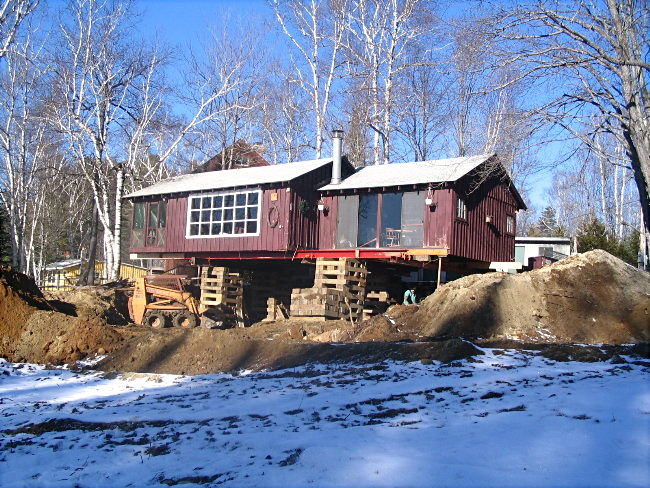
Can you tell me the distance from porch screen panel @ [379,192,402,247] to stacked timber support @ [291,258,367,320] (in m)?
1.16

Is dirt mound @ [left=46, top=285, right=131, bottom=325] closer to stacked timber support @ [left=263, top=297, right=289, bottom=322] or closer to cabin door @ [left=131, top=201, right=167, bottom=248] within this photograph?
cabin door @ [left=131, top=201, right=167, bottom=248]

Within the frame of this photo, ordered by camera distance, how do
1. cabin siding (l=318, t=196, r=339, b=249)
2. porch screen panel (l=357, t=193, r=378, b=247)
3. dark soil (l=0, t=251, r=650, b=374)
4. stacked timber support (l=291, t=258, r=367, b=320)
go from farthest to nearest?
1. cabin siding (l=318, t=196, r=339, b=249)
2. porch screen panel (l=357, t=193, r=378, b=247)
3. stacked timber support (l=291, t=258, r=367, b=320)
4. dark soil (l=0, t=251, r=650, b=374)

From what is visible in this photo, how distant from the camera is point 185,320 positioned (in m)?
Answer: 20.8

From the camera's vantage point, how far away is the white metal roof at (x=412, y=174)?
62.1 ft

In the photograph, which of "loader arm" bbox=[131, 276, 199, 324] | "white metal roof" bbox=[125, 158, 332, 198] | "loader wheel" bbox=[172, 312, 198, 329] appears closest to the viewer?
"loader wheel" bbox=[172, 312, 198, 329]

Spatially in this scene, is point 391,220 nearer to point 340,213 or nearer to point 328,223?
point 340,213

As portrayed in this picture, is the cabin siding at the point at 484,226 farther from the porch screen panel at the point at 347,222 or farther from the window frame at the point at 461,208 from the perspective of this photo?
the porch screen panel at the point at 347,222

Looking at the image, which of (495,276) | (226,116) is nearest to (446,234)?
(495,276)

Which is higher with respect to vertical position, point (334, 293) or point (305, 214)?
point (305, 214)

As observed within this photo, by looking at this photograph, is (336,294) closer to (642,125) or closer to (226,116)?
(642,125)

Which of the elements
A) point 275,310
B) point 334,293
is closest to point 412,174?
point 334,293

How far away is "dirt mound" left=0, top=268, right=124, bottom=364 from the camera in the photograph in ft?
45.4

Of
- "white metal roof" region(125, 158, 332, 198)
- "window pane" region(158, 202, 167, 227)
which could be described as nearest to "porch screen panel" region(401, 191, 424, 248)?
"white metal roof" region(125, 158, 332, 198)

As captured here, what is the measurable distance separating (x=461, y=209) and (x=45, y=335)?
12413 millimetres
